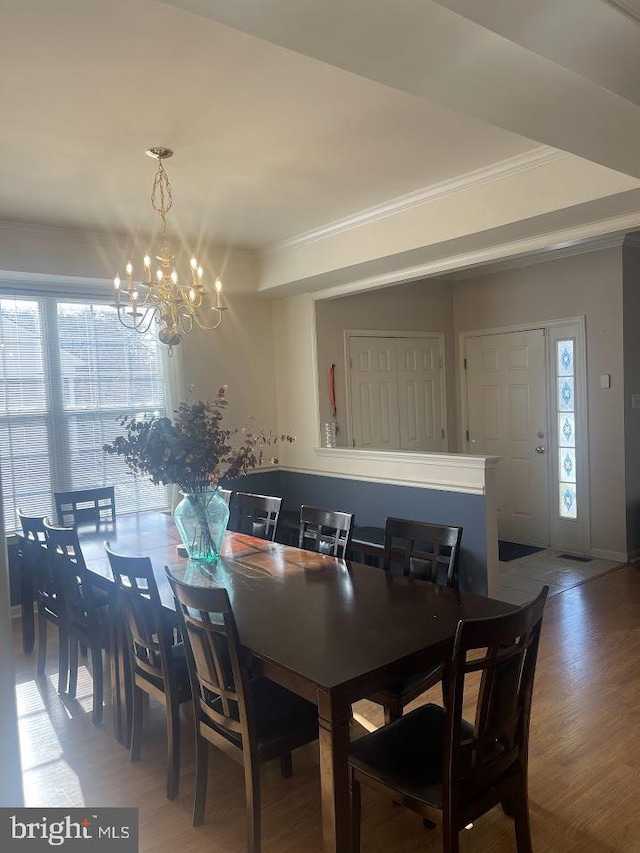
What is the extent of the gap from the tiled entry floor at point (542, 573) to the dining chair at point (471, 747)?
2603 millimetres

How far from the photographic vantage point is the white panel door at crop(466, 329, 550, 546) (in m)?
5.83

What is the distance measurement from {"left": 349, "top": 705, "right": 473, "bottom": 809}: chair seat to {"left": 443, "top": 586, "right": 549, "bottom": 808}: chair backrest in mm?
96

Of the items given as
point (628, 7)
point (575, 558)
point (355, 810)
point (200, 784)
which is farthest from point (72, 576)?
point (575, 558)

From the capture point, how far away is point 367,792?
250 centimetres

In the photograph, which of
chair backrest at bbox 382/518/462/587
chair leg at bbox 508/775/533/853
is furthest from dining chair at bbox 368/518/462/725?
chair leg at bbox 508/775/533/853

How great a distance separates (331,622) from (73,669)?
1.81 m

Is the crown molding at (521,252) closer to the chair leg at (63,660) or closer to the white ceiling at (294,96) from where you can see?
the white ceiling at (294,96)

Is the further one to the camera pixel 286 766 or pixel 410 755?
pixel 286 766

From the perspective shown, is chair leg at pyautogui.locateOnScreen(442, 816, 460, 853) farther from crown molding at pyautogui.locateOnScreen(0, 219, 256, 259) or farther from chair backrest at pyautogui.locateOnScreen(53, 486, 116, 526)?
crown molding at pyautogui.locateOnScreen(0, 219, 256, 259)

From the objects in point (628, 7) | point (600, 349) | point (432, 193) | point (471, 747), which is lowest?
point (471, 747)

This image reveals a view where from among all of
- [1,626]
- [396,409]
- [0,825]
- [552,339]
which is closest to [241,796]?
[0,825]

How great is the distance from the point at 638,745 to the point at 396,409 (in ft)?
12.3

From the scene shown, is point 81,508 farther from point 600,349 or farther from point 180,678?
point 600,349

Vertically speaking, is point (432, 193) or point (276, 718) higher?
point (432, 193)
